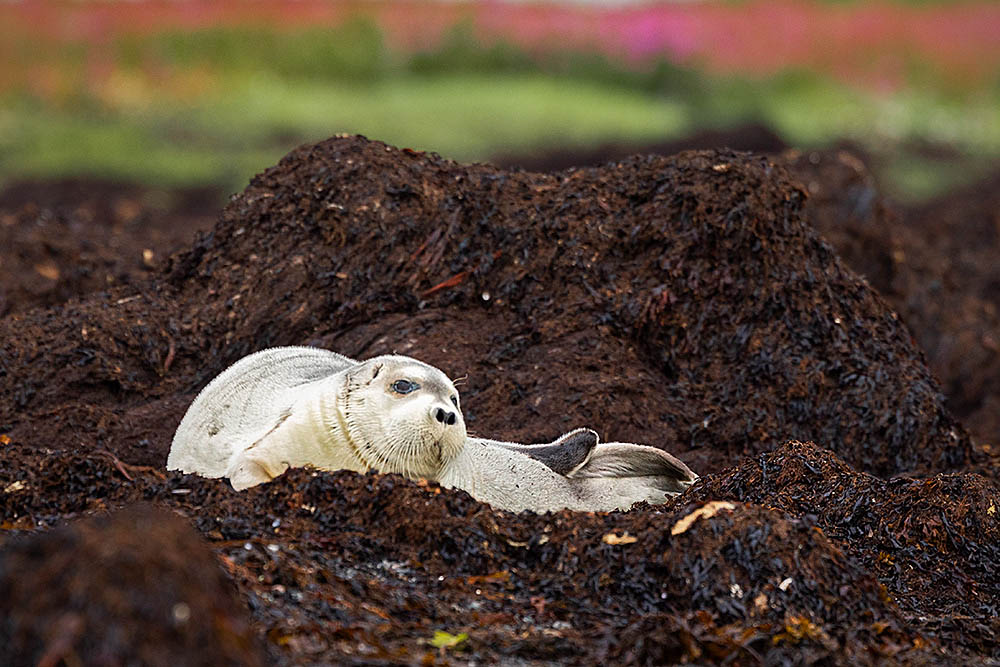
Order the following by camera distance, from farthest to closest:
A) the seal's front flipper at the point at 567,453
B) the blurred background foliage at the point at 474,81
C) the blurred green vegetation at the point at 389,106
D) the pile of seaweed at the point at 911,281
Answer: the blurred background foliage at the point at 474,81
the blurred green vegetation at the point at 389,106
the pile of seaweed at the point at 911,281
the seal's front flipper at the point at 567,453

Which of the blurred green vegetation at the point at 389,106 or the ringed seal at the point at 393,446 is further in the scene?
the blurred green vegetation at the point at 389,106

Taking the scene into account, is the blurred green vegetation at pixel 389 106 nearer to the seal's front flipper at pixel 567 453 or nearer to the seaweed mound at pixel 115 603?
the seal's front flipper at pixel 567 453

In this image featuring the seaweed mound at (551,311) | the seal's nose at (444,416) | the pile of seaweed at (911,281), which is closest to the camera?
the seal's nose at (444,416)

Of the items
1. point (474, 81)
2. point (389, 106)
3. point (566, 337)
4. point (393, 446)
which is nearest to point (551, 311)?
point (566, 337)

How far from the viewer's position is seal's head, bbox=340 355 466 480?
5609 mm

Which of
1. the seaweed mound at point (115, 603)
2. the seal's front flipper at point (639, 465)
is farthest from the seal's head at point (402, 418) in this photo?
the seaweed mound at point (115, 603)

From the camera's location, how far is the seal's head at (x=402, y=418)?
561 centimetres

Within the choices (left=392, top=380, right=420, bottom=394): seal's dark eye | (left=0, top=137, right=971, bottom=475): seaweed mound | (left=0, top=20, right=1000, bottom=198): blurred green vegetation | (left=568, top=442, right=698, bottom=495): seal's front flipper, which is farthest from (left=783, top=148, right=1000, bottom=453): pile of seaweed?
(left=0, top=20, right=1000, bottom=198): blurred green vegetation

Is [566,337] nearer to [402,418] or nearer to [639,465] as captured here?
[639,465]

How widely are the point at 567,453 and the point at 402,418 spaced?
84 centimetres

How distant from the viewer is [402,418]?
18.5 feet

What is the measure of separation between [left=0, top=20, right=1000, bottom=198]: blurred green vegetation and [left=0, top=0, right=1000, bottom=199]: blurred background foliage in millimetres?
35

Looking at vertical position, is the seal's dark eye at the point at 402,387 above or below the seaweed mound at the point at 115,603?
below

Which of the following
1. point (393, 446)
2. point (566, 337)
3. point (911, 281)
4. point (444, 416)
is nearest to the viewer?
point (444, 416)
